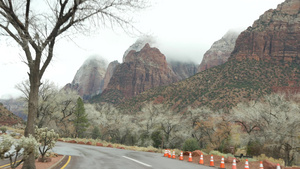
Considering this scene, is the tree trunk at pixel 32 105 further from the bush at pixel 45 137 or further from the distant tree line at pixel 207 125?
the distant tree line at pixel 207 125

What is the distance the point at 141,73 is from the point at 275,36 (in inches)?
3957

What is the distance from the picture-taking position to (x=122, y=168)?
32.4ft

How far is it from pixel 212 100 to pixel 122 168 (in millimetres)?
57102

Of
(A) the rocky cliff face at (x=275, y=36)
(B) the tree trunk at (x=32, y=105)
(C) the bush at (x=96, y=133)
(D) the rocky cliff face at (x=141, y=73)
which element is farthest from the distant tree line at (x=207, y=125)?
(D) the rocky cliff face at (x=141, y=73)

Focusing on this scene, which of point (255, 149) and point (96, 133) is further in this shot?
point (96, 133)

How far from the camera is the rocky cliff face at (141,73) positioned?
166m

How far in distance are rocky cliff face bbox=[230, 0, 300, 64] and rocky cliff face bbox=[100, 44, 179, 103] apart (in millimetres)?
87789

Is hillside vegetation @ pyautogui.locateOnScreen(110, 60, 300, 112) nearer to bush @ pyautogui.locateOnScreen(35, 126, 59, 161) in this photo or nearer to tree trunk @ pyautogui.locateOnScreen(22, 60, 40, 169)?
bush @ pyautogui.locateOnScreen(35, 126, 59, 161)

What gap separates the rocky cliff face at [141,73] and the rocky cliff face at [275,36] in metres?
87.8

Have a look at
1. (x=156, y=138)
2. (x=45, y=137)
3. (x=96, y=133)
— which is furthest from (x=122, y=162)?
(x=96, y=133)

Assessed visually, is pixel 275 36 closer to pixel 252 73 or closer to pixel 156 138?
pixel 252 73

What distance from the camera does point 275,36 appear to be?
319 feet

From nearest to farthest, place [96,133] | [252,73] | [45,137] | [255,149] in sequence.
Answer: [45,137], [255,149], [96,133], [252,73]

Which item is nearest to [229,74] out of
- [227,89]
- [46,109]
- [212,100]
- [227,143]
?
[227,89]
